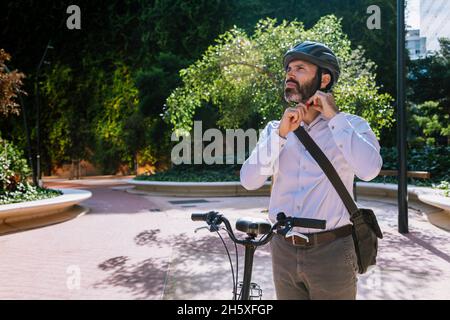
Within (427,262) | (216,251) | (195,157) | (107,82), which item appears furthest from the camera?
(107,82)

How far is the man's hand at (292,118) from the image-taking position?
2.00 meters

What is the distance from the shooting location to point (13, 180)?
1057 cm

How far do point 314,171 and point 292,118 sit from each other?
1.09 ft

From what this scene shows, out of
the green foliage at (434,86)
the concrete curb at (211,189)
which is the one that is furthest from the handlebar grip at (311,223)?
the green foliage at (434,86)

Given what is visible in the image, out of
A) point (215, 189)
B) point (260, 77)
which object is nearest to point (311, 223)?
point (260, 77)

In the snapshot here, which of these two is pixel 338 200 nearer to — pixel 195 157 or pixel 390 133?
pixel 195 157

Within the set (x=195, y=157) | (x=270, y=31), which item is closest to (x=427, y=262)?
(x=270, y=31)

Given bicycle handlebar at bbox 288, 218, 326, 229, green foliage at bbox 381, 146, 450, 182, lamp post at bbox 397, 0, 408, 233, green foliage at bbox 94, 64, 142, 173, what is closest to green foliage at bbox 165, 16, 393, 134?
lamp post at bbox 397, 0, 408, 233

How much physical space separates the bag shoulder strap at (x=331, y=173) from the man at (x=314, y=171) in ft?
0.21

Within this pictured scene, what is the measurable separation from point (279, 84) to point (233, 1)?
15.0 m

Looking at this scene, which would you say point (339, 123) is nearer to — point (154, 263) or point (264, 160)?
point (264, 160)

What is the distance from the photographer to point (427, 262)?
228 inches

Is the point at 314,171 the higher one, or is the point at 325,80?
the point at 325,80
